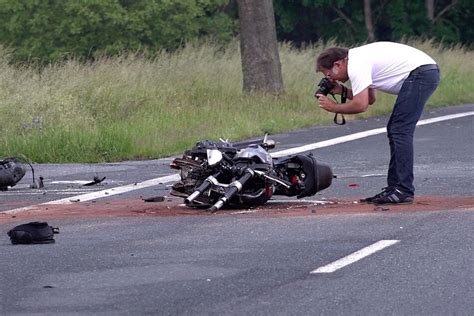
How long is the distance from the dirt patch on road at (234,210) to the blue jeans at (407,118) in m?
0.27

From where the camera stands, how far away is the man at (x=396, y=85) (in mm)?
12461

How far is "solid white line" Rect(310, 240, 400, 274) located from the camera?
938 centimetres

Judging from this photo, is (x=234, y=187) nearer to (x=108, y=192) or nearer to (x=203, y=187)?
(x=203, y=187)

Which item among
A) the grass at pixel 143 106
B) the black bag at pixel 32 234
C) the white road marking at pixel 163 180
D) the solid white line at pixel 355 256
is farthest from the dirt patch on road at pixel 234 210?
the grass at pixel 143 106

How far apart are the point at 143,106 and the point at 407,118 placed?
36.5ft

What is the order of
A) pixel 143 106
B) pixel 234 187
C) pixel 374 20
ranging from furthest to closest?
1. pixel 374 20
2. pixel 143 106
3. pixel 234 187

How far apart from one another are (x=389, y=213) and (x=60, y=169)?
645 centimetres

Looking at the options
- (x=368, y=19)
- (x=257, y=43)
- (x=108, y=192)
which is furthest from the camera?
(x=368, y=19)

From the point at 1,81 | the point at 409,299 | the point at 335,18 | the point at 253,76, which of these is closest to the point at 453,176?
the point at 409,299

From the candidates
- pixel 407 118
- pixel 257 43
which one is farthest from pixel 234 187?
pixel 257 43

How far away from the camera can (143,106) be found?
76.4ft

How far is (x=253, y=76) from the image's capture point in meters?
26.8

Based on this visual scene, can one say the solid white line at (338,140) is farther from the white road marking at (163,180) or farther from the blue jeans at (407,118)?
the blue jeans at (407,118)

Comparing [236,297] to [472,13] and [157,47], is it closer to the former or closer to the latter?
[157,47]
